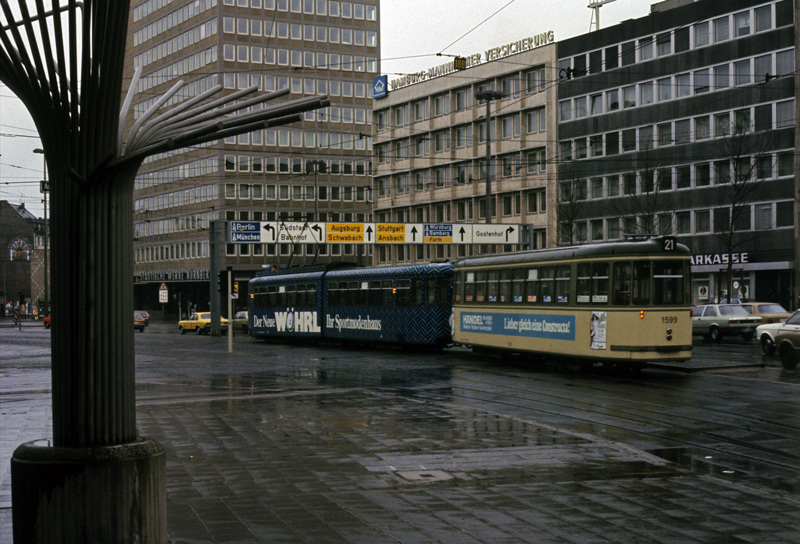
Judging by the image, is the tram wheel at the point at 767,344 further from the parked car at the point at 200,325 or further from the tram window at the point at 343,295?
the parked car at the point at 200,325

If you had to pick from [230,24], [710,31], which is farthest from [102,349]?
[230,24]

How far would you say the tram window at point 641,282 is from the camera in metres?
22.1

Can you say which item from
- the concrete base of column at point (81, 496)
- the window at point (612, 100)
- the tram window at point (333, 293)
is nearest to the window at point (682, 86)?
the window at point (612, 100)

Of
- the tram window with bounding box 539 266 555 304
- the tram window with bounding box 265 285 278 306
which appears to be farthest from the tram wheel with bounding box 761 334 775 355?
the tram window with bounding box 265 285 278 306

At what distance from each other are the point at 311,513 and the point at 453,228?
44.8 metres

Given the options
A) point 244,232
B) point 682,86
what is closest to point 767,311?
point 244,232

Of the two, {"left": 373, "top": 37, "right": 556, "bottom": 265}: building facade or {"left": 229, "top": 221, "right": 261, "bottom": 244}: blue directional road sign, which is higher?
{"left": 373, "top": 37, "right": 556, "bottom": 265}: building facade

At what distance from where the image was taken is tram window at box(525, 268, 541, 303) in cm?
2566

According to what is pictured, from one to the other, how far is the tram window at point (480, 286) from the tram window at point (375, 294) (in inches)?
266

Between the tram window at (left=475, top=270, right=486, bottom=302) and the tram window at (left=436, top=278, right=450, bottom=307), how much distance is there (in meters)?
3.25

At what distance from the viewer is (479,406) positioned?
52.6 feet

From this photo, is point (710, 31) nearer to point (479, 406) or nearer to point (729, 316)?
point (729, 316)

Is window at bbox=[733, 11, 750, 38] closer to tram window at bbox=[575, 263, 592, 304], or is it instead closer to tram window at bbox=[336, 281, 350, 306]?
tram window at bbox=[336, 281, 350, 306]

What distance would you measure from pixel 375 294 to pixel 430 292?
3.39m
